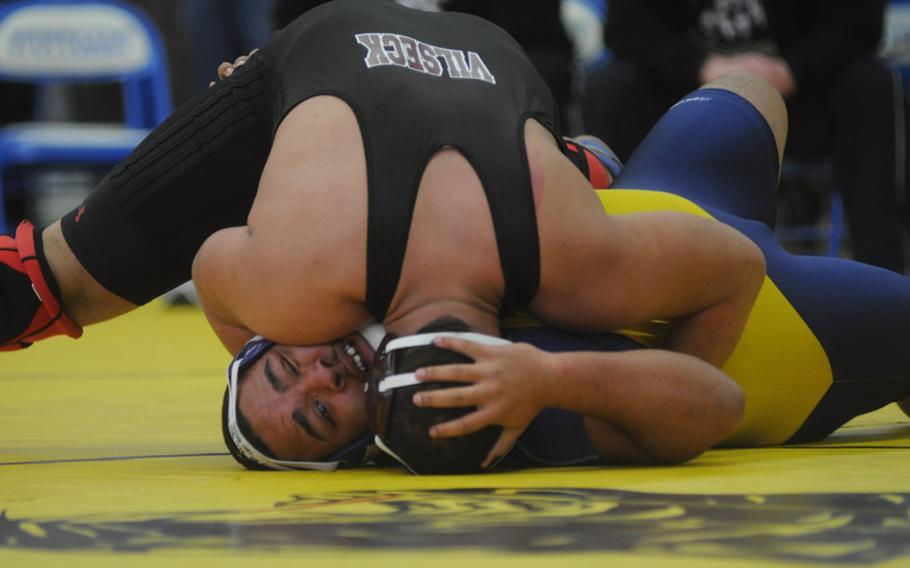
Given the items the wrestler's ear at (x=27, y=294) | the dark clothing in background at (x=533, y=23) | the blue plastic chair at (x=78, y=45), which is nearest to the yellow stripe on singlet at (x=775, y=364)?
the wrestler's ear at (x=27, y=294)

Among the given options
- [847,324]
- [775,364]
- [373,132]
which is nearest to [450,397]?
[373,132]

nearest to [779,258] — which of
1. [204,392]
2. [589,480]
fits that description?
[589,480]

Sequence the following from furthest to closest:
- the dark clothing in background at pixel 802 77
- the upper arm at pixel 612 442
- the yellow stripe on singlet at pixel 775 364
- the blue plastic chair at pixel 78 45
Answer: the blue plastic chair at pixel 78 45 < the dark clothing in background at pixel 802 77 < the yellow stripe on singlet at pixel 775 364 < the upper arm at pixel 612 442

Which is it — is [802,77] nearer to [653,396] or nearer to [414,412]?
[653,396]

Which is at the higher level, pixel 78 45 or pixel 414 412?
pixel 78 45

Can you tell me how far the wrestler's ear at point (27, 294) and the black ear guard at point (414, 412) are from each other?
2.54 feet

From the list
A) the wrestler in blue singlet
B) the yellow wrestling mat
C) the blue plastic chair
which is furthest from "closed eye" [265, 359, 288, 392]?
the blue plastic chair

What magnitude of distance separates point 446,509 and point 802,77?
3253 millimetres

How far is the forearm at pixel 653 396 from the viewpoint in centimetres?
202

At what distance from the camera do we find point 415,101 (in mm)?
2180

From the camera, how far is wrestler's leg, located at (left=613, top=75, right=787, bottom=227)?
8.66ft

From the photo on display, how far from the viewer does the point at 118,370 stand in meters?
3.94

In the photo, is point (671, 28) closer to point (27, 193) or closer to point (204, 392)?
point (204, 392)

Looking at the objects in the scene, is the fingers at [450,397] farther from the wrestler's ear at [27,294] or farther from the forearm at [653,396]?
the wrestler's ear at [27,294]
